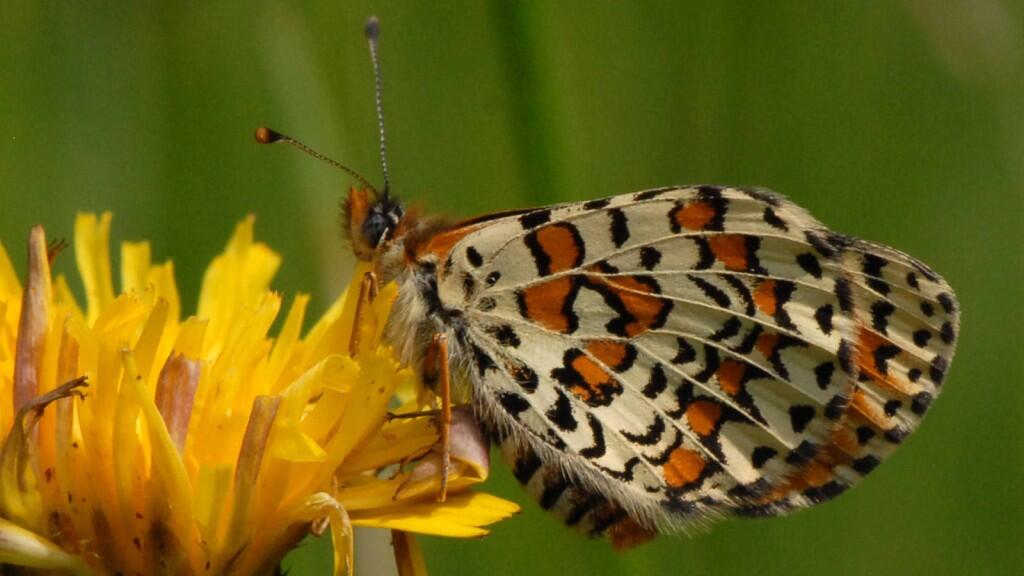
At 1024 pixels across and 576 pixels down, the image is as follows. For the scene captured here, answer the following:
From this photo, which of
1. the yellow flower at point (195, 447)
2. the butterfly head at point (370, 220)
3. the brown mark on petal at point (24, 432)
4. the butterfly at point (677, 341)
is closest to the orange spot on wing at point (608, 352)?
the butterfly at point (677, 341)

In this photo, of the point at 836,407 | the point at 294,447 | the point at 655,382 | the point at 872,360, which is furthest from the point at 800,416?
the point at 294,447

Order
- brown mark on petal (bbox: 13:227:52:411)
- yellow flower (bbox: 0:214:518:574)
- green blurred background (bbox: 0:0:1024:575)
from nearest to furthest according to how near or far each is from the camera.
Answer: yellow flower (bbox: 0:214:518:574), brown mark on petal (bbox: 13:227:52:411), green blurred background (bbox: 0:0:1024:575)

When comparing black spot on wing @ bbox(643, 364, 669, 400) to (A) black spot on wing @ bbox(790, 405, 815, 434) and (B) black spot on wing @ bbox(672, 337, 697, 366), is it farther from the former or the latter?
(A) black spot on wing @ bbox(790, 405, 815, 434)

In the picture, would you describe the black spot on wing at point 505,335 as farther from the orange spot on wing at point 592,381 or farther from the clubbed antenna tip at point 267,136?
the clubbed antenna tip at point 267,136

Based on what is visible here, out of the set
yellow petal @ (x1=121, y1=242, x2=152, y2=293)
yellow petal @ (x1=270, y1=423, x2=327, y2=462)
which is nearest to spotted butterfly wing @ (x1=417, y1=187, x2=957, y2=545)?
yellow petal @ (x1=270, y1=423, x2=327, y2=462)

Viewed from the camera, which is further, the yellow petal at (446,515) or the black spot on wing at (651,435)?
the black spot on wing at (651,435)

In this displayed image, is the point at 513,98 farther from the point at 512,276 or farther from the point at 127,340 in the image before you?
Result: the point at 127,340
